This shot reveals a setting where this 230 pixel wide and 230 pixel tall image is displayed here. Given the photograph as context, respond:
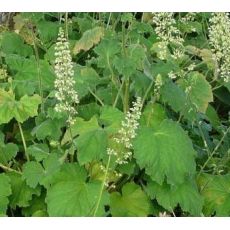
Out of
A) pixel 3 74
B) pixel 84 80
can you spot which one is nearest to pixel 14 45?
pixel 3 74

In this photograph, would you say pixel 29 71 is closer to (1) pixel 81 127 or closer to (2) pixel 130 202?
(1) pixel 81 127

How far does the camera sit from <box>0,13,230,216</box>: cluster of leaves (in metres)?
2.39

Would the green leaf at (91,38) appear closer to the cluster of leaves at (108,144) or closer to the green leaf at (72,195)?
the cluster of leaves at (108,144)

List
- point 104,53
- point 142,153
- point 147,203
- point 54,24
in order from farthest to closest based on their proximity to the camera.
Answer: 1. point 54,24
2. point 104,53
3. point 147,203
4. point 142,153

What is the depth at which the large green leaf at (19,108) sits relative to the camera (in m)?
2.67

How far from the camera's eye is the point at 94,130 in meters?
2.44

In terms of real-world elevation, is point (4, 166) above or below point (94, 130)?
below

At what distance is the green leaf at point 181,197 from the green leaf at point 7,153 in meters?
0.68

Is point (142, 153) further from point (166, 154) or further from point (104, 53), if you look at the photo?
point (104, 53)

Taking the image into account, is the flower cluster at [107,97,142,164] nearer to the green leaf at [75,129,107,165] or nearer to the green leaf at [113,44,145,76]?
the green leaf at [75,129,107,165]

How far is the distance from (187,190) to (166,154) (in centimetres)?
21

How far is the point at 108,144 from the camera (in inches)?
96.8

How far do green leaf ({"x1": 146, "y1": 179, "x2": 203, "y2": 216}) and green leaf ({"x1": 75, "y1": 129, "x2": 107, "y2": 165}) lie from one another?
0.31 m

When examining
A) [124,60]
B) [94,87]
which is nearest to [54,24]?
[94,87]
